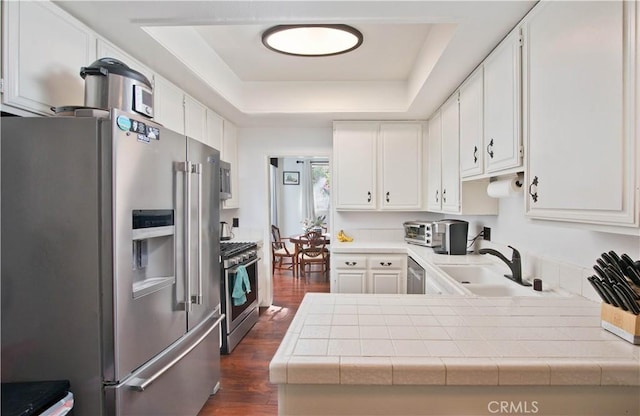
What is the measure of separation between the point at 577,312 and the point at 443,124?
2.15 m

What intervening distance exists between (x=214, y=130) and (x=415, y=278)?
8.13 ft

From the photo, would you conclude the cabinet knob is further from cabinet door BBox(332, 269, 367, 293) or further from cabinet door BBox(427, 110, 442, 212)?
cabinet door BBox(332, 269, 367, 293)

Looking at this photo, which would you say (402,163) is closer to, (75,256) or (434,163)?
(434,163)

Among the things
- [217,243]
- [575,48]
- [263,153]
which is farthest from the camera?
[263,153]

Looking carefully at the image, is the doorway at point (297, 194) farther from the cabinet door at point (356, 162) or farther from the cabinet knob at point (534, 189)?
the cabinet knob at point (534, 189)

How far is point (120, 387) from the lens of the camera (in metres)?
1.35

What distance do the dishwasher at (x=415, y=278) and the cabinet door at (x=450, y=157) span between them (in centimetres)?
60

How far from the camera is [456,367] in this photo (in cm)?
87

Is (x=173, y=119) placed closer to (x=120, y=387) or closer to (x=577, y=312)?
(x=120, y=387)

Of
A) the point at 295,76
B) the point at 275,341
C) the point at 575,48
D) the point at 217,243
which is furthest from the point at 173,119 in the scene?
the point at 575,48

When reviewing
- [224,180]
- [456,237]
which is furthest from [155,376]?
[456,237]

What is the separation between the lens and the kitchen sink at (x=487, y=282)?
5.99 feet

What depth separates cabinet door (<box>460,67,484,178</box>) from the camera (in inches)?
84.4

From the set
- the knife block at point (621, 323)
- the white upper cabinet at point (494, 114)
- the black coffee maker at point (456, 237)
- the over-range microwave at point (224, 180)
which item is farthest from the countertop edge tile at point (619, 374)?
the over-range microwave at point (224, 180)
